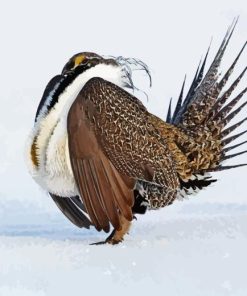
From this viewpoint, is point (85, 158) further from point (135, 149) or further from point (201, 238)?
point (201, 238)

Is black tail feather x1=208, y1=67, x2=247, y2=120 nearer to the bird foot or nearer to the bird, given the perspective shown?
the bird

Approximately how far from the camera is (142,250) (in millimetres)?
5238

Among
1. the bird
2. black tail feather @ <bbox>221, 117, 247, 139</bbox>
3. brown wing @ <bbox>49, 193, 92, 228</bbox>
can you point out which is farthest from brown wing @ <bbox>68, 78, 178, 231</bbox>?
black tail feather @ <bbox>221, 117, 247, 139</bbox>

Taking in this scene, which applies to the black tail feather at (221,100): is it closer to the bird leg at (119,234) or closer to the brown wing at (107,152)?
the brown wing at (107,152)

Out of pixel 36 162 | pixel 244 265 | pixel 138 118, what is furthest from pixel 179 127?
pixel 244 265

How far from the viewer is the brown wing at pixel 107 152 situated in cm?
516

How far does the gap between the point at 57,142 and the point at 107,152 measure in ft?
0.84

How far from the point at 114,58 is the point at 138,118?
13.8 inches

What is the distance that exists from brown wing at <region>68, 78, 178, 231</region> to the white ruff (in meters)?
0.10

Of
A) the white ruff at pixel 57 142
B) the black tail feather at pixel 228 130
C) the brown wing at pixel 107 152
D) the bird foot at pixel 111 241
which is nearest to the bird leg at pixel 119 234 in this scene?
the bird foot at pixel 111 241

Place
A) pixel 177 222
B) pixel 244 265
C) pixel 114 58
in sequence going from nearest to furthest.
Answer: pixel 244 265 < pixel 114 58 < pixel 177 222

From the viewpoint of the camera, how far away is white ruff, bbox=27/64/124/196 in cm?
528

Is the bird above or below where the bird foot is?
above

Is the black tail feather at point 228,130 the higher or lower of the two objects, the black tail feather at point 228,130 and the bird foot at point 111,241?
the higher
